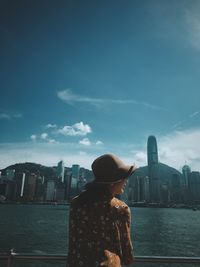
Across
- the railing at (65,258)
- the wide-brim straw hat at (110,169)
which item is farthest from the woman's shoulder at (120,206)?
the railing at (65,258)

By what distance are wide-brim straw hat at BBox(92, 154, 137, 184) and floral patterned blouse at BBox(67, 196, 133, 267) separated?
17cm

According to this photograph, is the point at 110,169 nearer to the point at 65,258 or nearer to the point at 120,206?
the point at 120,206

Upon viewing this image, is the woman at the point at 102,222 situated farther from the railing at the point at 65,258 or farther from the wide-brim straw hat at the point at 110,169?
the railing at the point at 65,258

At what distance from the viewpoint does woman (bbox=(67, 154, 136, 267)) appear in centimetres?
180

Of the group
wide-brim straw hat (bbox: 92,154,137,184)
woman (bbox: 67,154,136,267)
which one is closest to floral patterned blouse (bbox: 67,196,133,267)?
woman (bbox: 67,154,136,267)

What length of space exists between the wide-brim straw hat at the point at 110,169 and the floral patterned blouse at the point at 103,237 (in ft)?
0.57

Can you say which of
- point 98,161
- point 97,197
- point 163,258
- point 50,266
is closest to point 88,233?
point 97,197

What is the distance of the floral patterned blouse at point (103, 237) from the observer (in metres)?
1.79

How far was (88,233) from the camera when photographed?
6.13 ft

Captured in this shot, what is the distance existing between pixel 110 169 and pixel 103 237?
51 cm

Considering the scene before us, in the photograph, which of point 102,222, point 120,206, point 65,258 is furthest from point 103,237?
point 65,258

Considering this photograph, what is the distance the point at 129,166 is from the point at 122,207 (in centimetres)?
34

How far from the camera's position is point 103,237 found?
6.01ft

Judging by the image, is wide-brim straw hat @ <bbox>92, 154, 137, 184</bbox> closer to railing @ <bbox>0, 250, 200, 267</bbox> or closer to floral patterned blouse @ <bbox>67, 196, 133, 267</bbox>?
floral patterned blouse @ <bbox>67, 196, 133, 267</bbox>
